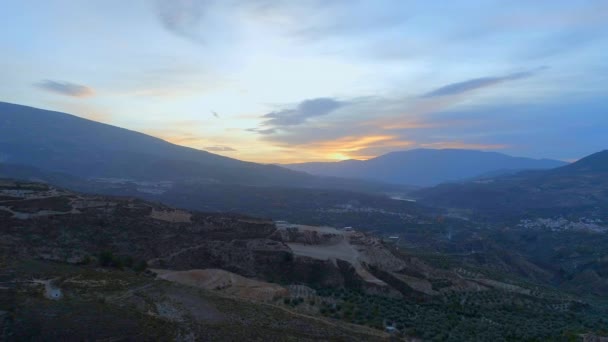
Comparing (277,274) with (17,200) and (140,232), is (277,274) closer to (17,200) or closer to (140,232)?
(140,232)

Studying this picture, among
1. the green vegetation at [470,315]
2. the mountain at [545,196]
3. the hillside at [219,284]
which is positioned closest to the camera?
the hillside at [219,284]

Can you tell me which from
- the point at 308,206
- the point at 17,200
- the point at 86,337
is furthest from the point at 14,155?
the point at 86,337

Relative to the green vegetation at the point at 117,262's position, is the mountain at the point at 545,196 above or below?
above

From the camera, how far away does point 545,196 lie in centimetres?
15812

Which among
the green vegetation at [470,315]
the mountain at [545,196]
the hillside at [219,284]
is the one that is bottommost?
the green vegetation at [470,315]

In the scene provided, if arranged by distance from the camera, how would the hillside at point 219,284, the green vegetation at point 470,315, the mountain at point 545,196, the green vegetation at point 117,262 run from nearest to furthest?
the hillside at point 219,284 < the green vegetation at point 470,315 < the green vegetation at point 117,262 < the mountain at point 545,196

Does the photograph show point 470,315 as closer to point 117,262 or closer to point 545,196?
point 117,262

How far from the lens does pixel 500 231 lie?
11012 centimetres

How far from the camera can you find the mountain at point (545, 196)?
140100mm

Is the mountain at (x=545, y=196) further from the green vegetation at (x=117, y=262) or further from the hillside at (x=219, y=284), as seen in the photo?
the green vegetation at (x=117, y=262)

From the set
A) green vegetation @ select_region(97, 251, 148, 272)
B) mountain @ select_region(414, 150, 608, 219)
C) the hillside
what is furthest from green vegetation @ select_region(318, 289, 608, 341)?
mountain @ select_region(414, 150, 608, 219)

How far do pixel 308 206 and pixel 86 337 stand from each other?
4342 inches

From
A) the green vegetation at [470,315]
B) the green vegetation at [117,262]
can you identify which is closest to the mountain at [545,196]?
the green vegetation at [470,315]

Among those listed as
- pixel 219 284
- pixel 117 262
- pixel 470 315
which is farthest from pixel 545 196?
pixel 117 262
